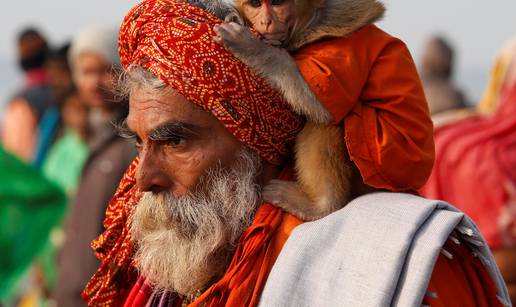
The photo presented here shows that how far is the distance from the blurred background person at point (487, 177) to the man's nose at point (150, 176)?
3.00 metres

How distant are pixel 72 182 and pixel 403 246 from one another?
545 centimetres

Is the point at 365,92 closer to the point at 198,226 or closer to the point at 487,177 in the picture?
the point at 198,226

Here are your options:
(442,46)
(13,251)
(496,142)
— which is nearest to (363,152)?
(496,142)

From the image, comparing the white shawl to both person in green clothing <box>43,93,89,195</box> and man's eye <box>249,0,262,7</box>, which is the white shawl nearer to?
man's eye <box>249,0,262,7</box>

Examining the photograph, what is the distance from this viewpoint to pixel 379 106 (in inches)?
129

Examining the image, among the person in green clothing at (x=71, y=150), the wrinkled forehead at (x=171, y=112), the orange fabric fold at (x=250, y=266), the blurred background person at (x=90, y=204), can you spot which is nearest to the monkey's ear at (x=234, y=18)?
the wrinkled forehead at (x=171, y=112)

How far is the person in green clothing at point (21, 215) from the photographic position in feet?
22.6

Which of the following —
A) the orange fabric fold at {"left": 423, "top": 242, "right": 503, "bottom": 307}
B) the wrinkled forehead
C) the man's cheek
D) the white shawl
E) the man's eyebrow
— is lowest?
the orange fabric fold at {"left": 423, "top": 242, "right": 503, "bottom": 307}

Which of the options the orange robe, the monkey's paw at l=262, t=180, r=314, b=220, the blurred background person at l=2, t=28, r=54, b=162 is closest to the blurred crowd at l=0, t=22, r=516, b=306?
the blurred background person at l=2, t=28, r=54, b=162

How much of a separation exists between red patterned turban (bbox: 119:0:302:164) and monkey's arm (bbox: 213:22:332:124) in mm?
39

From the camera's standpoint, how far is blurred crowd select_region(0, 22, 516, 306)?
616 centimetres

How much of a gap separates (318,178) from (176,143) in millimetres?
474

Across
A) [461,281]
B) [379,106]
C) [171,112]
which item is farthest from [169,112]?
[461,281]

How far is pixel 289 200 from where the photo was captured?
3.43 m
